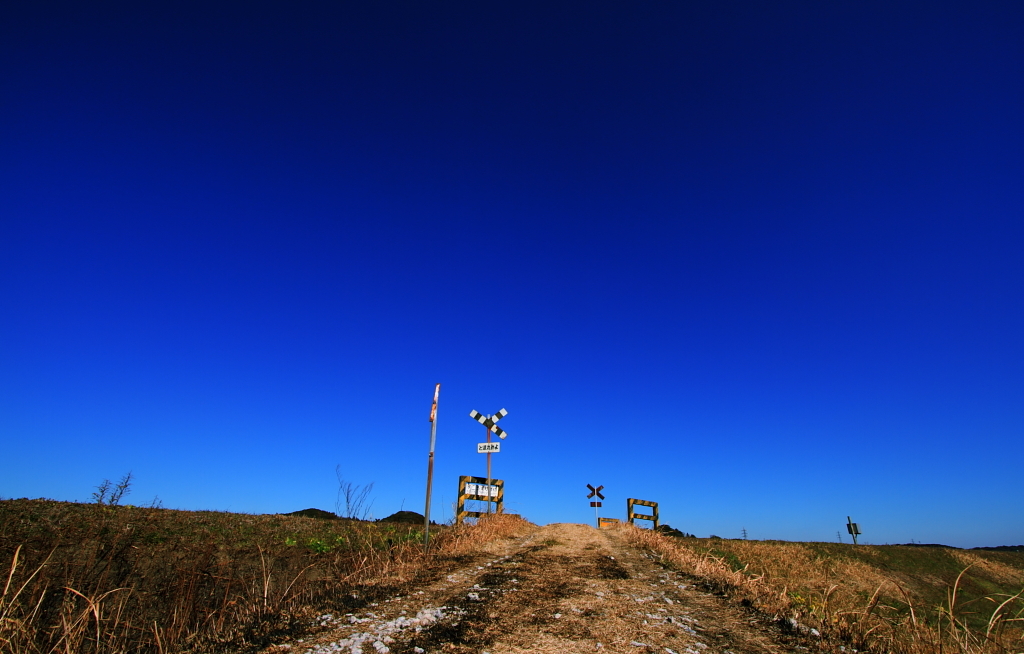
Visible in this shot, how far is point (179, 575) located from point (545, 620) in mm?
3464

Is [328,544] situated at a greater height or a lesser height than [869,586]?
greater

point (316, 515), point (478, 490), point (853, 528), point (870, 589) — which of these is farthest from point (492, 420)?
point (853, 528)

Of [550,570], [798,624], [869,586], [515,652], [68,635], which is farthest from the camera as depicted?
[869,586]

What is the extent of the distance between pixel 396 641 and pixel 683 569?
5.13 metres

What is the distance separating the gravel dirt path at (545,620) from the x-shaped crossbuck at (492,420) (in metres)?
11.0

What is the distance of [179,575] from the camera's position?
4.40 metres

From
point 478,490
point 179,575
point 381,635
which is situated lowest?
point 381,635

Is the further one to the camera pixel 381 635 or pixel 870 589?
pixel 870 589

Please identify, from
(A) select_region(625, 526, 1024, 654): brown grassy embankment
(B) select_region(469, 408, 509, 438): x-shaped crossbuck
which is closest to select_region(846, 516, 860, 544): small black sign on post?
(A) select_region(625, 526, 1024, 654): brown grassy embankment

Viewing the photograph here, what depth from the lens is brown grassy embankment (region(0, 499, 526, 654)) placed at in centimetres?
323

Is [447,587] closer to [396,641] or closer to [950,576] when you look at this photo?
[396,641]

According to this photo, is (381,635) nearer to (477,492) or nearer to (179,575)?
(179,575)

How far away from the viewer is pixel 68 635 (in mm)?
2887

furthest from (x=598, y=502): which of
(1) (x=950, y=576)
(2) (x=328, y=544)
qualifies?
(2) (x=328, y=544)
